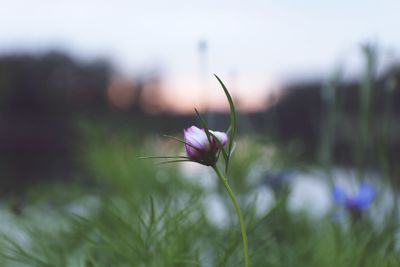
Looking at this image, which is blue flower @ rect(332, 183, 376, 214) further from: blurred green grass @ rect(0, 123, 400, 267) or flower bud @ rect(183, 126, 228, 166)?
flower bud @ rect(183, 126, 228, 166)

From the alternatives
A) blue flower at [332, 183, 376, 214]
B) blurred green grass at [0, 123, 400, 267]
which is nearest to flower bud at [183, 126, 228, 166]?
blurred green grass at [0, 123, 400, 267]

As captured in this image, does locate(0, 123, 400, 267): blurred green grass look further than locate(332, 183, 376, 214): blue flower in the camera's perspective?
No

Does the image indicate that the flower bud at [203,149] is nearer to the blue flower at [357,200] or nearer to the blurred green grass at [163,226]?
the blurred green grass at [163,226]

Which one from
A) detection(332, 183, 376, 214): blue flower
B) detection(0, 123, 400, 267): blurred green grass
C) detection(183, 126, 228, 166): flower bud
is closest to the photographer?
detection(183, 126, 228, 166): flower bud

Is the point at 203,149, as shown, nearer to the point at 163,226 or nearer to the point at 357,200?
the point at 163,226

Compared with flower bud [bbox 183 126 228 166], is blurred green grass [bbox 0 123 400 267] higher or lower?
lower

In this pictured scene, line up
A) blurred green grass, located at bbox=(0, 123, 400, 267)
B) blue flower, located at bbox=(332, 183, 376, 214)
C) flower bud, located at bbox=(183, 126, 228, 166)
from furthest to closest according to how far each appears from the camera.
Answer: blue flower, located at bbox=(332, 183, 376, 214) < blurred green grass, located at bbox=(0, 123, 400, 267) < flower bud, located at bbox=(183, 126, 228, 166)

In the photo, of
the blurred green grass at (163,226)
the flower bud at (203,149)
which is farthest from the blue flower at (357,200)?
the flower bud at (203,149)

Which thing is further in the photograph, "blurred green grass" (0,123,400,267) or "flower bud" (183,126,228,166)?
"blurred green grass" (0,123,400,267)

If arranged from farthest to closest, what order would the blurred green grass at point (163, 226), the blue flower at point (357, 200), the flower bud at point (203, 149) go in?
the blue flower at point (357, 200) → the blurred green grass at point (163, 226) → the flower bud at point (203, 149)
